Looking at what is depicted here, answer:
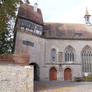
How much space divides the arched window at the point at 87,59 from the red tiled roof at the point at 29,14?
11150 millimetres

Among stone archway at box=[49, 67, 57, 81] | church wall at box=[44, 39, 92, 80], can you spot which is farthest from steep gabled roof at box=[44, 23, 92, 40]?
stone archway at box=[49, 67, 57, 81]

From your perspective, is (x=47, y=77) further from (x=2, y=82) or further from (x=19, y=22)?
(x=2, y=82)

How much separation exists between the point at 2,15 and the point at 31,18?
1388cm

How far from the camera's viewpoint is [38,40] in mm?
25719

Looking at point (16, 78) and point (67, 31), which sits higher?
point (67, 31)

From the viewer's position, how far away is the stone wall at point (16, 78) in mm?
8945

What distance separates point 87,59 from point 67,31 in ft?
24.1

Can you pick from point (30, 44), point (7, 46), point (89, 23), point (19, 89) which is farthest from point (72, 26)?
point (19, 89)

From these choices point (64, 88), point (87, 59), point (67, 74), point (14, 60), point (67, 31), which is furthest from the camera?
point (67, 31)

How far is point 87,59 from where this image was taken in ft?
94.8

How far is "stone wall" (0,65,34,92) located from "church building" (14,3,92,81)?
1393cm

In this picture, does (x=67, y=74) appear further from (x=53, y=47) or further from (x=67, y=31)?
(x=67, y=31)

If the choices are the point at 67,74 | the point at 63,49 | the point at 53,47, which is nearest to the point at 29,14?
the point at 53,47

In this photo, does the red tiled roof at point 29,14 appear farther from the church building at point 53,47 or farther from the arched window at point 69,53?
the arched window at point 69,53
